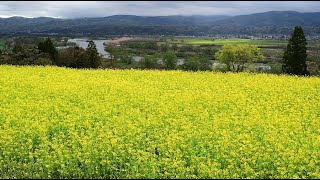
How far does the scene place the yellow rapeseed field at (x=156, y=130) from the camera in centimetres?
1171

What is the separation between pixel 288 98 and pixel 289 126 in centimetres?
615

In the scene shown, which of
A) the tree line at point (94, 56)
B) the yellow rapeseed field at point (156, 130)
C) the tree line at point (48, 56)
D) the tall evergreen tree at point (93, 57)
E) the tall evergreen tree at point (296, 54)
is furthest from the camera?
the tall evergreen tree at point (93, 57)

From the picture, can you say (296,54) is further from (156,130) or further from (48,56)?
(156,130)

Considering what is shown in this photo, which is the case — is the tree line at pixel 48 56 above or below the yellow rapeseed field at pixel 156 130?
below

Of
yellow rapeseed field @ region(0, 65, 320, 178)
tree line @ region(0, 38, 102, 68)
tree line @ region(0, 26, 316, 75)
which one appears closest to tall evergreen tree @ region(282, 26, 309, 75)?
tree line @ region(0, 26, 316, 75)

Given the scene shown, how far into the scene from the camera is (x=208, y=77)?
29.3m

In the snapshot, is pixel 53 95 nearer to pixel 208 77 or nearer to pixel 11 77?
pixel 11 77

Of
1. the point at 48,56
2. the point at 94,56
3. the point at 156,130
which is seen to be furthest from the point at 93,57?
the point at 156,130

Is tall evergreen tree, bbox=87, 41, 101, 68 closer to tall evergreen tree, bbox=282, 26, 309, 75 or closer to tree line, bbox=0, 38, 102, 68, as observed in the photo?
tree line, bbox=0, 38, 102, 68

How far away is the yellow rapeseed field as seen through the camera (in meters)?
11.7

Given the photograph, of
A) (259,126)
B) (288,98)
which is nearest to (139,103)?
(259,126)

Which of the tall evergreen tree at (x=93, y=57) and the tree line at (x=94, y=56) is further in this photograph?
the tall evergreen tree at (x=93, y=57)

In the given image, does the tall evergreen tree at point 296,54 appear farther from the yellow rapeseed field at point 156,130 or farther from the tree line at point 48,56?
the tree line at point 48,56

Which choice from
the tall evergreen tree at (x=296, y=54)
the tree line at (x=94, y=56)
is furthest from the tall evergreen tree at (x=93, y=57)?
the tall evergreen tree at (x=296, y=54)
